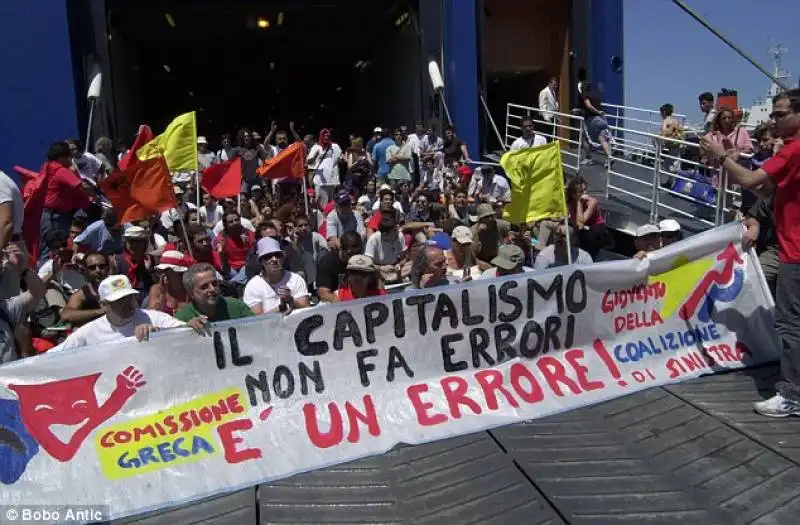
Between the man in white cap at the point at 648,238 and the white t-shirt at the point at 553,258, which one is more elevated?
the man in white cap at the point at 648,238

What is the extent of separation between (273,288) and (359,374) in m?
1.79

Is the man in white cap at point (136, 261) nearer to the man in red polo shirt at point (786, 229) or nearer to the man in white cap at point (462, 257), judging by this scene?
the man in white cap at point (462, 257)

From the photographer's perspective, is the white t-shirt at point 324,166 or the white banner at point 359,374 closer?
the white banner at point 359,374

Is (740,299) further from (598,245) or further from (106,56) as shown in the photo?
(106,56)

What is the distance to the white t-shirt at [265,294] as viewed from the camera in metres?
6.18

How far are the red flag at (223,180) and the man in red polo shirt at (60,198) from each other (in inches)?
55.9

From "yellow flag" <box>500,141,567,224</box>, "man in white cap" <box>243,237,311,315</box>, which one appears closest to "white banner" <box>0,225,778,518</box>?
"yellow flag" <box>500,141,567,224</box>

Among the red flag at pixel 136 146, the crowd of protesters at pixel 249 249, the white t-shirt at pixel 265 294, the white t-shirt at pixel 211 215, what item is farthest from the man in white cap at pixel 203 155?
the white t-shirt at pixel 265 294

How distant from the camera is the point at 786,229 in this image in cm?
486

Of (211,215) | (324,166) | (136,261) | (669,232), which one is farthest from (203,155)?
(669,232)

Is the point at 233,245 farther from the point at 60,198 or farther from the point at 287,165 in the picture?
the point at 60,198

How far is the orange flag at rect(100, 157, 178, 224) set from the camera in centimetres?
745

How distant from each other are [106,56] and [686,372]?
13532mm

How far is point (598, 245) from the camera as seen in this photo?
9.20 m
